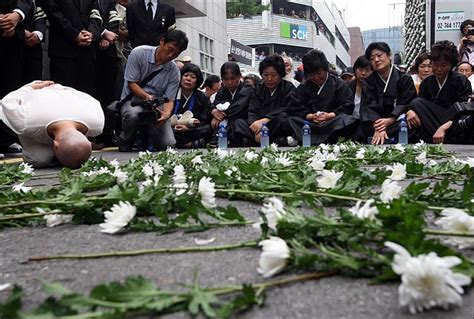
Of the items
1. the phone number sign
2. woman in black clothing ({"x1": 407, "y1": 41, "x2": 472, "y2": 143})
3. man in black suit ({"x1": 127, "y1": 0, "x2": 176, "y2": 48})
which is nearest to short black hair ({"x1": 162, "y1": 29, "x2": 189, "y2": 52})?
man in black suit ({"x1": 127, "y1": 0, "x2": 176, "y2": 48})

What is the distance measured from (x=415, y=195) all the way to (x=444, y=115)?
5282 mm

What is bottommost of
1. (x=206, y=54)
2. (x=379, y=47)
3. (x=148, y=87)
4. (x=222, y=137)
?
(x=222, y=137)

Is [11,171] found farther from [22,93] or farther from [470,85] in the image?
[470,85]

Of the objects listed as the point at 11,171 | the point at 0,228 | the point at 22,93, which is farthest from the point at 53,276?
the point at 22,93

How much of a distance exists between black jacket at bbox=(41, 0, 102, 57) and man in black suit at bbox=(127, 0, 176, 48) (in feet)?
2.10

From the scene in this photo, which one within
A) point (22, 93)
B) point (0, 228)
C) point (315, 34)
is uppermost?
point (315, 34)

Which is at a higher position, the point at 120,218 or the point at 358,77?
the point at 358,77

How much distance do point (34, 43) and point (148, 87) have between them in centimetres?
135

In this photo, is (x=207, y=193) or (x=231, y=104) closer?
(x=207, y=193)

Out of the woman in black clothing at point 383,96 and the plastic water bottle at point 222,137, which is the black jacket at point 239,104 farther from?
the woman in black clothing at point 383,96

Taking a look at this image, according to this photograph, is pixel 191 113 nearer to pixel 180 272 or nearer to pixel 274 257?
pixel 180 272

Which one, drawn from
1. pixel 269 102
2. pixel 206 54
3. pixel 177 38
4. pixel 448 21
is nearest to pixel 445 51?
pixel 269 102

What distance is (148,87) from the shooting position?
6035 mm

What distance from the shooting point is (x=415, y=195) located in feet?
4.76
